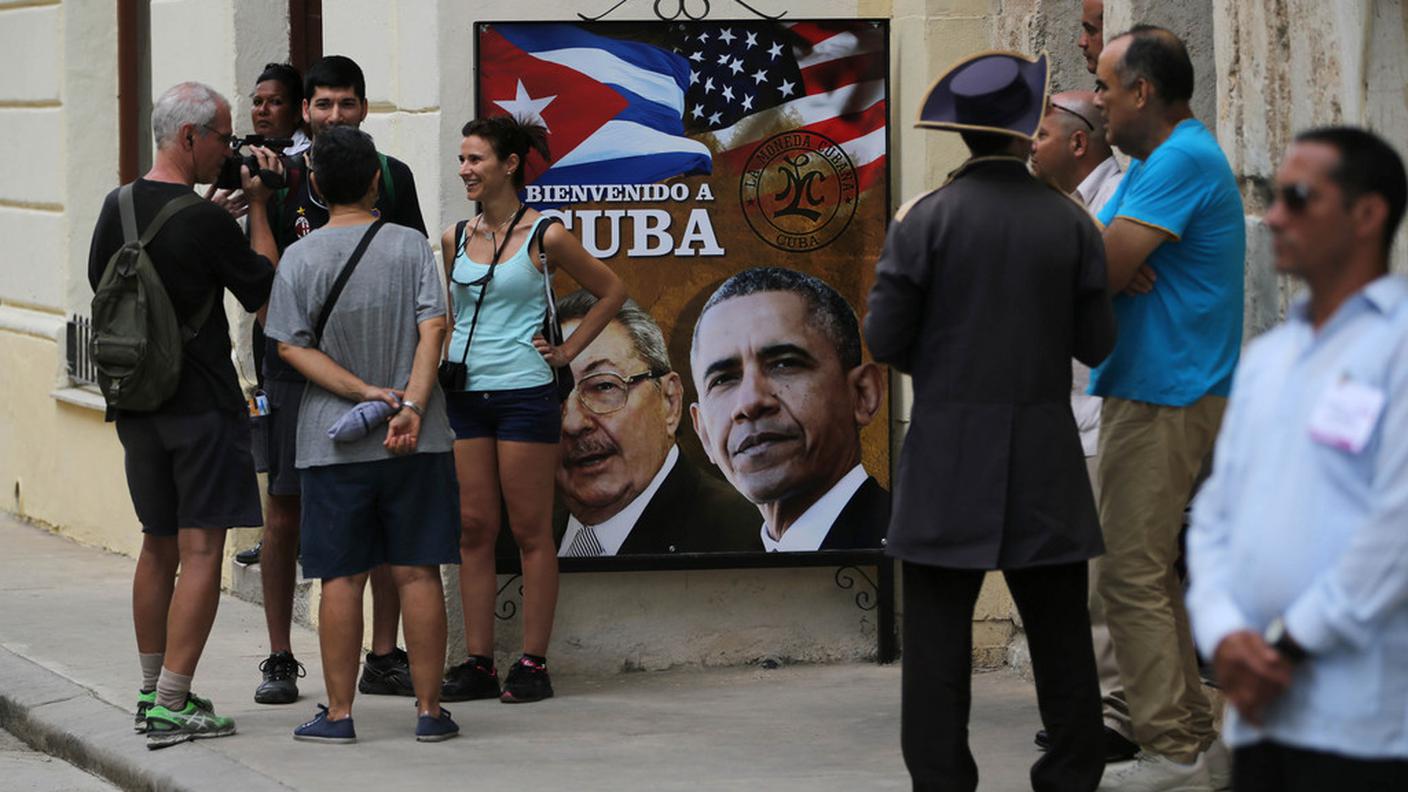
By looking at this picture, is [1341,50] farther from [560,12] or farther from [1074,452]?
[560,12]

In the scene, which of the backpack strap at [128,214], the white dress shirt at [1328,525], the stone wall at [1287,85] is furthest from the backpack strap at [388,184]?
the white dress shirt at [1328,525]

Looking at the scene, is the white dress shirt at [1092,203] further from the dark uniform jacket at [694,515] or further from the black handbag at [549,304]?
the black handbag at [549,304]

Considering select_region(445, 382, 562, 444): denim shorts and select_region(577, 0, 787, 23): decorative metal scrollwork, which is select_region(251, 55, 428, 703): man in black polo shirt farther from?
select_region(577, 0, 787, 23): decorative metal scrollwork

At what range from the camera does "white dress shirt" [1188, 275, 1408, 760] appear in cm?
301

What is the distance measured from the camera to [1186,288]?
5.30 metres

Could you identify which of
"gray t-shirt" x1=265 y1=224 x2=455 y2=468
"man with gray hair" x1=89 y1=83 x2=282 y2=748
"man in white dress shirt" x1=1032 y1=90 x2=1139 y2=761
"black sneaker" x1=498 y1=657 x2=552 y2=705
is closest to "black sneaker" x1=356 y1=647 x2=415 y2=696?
"black sneaker" x1=498 y1=657 x2=552 y2=705

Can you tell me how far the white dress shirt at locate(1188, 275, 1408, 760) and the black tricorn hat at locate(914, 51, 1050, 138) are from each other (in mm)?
1746

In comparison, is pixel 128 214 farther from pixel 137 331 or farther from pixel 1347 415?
pixel 1347 415

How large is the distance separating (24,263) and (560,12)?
17.4 ft

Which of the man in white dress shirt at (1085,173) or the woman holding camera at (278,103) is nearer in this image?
the man in white dress shirt at (1085,173)

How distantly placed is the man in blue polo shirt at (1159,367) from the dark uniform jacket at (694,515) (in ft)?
6.66

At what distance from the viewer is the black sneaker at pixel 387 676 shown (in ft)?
23.0

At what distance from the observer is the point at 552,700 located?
6.92 meters

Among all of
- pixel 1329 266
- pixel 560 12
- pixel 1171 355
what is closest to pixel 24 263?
pixel 560 12
